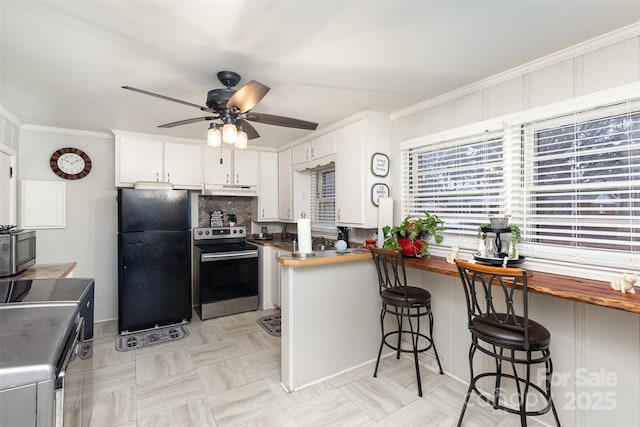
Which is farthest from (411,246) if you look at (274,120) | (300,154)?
(300,154)

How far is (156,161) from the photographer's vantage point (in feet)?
12.5

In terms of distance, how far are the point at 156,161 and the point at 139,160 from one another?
186 millimetres

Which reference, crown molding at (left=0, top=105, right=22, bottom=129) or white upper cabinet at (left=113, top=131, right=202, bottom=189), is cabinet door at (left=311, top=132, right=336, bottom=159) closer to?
white upper cabinet at (left=113, top=131, right=202, bottom=189)

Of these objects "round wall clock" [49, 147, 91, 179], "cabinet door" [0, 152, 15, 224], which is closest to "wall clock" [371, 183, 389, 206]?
"round wall clock" [49, 147, 91, 179]

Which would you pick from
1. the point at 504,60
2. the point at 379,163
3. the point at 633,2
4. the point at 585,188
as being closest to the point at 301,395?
the point at 379,163

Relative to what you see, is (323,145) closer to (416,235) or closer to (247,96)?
(416,235)

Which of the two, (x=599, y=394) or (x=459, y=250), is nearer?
(x=599, y=394)

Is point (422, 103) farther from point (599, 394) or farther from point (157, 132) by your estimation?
point (157, 132)

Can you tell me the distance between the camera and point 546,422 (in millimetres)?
1906

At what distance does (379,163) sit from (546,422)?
90.6 inches

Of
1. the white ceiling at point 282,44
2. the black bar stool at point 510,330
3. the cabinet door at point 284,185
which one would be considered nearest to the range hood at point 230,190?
the cabinet door at point 284,185

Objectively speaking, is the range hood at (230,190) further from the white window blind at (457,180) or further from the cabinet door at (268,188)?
the white window blind at (457,180)

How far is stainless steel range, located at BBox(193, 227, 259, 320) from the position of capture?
374cm

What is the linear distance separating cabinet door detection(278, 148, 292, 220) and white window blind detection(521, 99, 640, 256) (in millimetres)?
2974
